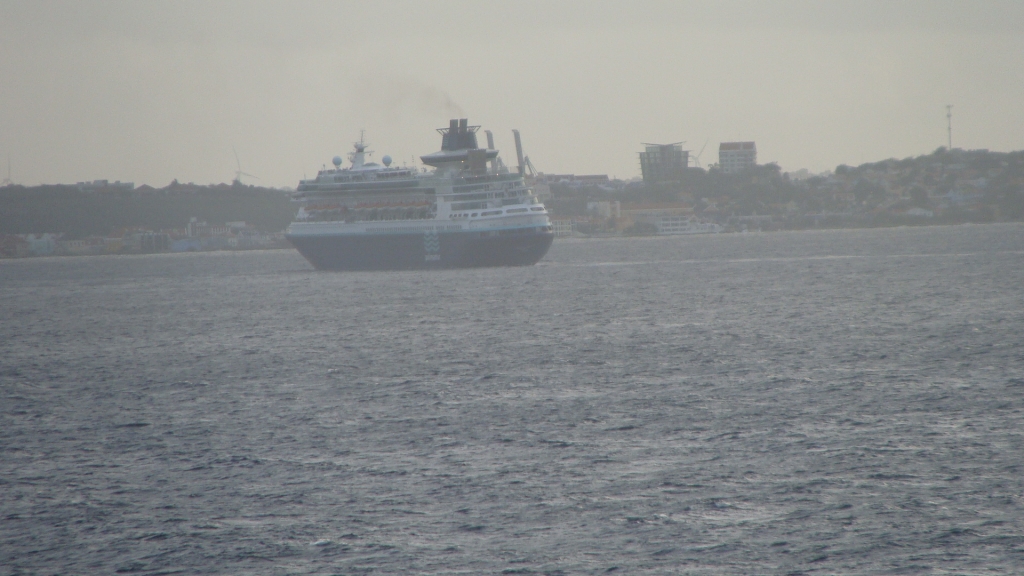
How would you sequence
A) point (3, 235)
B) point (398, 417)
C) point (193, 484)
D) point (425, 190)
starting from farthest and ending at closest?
point (3, 235)
point (425, 190)
point (398, 417)
point (193, 484)

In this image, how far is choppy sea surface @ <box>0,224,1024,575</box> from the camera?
13.2 m

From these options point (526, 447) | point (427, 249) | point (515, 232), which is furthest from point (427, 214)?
point (526, 447)

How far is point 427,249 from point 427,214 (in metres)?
2.79

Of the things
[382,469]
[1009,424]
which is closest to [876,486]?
[1009,424]

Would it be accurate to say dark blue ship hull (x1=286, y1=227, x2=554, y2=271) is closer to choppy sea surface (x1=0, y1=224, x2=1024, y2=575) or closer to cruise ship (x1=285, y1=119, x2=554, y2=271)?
cruise ship (x1=285, y1=119, x2=554, y2=271)

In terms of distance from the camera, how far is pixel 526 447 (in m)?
18.6

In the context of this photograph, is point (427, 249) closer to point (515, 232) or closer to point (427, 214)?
point (427, 214)

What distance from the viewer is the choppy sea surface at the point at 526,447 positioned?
1320 centimetres

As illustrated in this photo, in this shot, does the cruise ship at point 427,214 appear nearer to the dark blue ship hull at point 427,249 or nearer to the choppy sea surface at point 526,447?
the dark blue ship hull at point 427,249


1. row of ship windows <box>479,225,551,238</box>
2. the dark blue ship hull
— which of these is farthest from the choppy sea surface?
the dark blue ship hull

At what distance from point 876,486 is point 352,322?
3100 centimetres

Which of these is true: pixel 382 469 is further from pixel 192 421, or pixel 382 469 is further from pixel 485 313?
pixel 485 313

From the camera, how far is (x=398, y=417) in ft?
71.3

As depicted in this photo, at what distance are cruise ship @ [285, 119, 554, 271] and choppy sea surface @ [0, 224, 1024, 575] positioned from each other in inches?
1403
